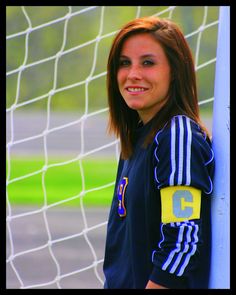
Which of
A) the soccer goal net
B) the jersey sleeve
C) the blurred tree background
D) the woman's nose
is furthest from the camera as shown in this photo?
the blurred tree background

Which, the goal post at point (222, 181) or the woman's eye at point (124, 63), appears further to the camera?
the woman's eye at point (124, 63)

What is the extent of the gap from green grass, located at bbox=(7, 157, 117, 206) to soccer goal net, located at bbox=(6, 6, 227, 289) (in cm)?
1

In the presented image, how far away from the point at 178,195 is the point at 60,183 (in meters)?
6.24

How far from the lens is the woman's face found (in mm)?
1461

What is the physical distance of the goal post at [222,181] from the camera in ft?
4.63

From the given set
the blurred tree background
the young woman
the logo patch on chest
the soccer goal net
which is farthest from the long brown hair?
the blurred tree background

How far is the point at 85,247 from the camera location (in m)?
4.80

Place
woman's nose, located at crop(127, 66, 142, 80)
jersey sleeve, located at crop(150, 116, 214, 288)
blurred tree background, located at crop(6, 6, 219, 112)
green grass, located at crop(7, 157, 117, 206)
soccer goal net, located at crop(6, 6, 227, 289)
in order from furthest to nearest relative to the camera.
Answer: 1. green grass, located at crop(7, 157, 117, 206)
2. blurred tree background, located at crop(6, 6, 219, 112)
3. soccer goal net, located at crop(6, 6, 227, 289)
4. woman's nose, located at crop(127, 66, 142, 80)
5. jersey sleeve, located at crop(150, 116, 214, 288)

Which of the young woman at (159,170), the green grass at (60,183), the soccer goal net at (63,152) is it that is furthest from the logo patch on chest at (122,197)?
the green grass at (60,183)

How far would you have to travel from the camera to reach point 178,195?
1.34 m

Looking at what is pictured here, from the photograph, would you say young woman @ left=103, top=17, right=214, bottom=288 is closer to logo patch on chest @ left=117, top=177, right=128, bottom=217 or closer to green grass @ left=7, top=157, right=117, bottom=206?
logo patch on chest @ left=117, top=177, right=128, bottom=217

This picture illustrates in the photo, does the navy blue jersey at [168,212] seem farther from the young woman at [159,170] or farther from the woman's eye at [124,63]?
the woman's eye at [124,63]

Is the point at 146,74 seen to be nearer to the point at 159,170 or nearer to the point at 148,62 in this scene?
the point at 148,62

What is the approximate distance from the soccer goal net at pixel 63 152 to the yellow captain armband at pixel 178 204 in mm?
1191
